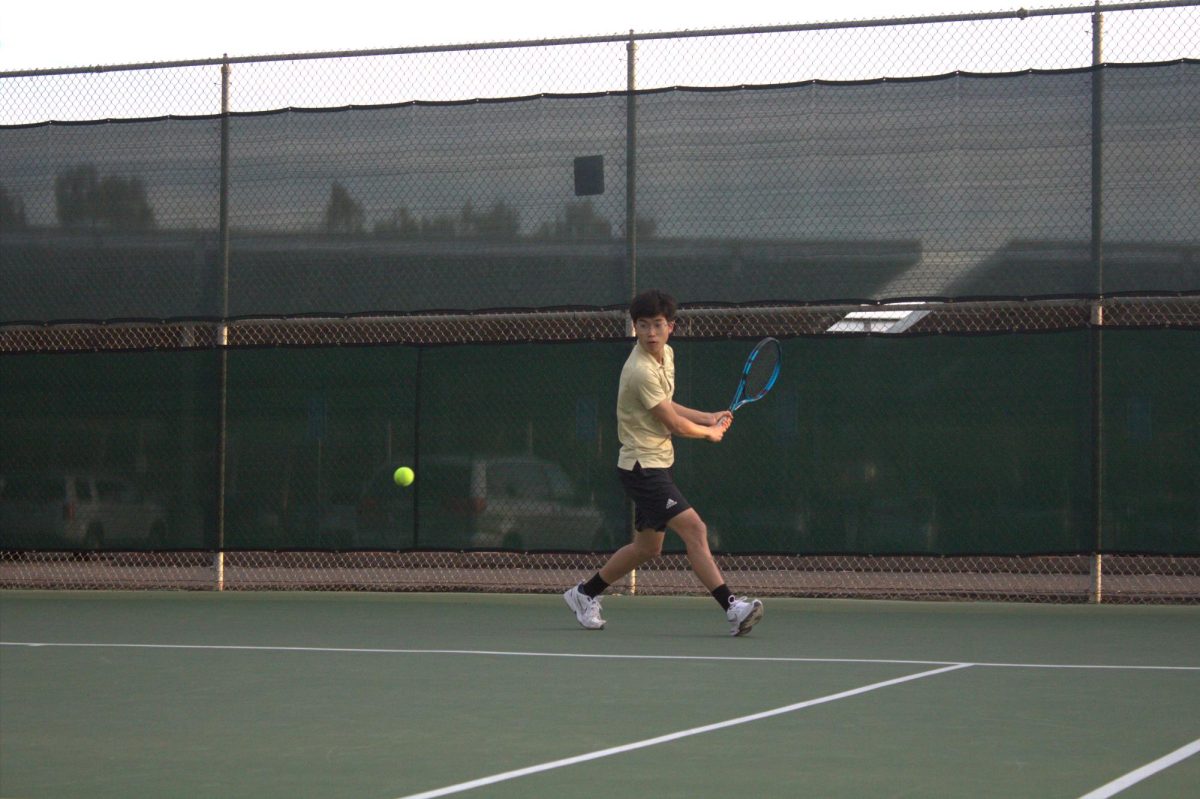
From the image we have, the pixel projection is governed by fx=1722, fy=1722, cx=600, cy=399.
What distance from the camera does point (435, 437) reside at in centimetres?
984

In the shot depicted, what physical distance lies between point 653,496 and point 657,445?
235 millimetres

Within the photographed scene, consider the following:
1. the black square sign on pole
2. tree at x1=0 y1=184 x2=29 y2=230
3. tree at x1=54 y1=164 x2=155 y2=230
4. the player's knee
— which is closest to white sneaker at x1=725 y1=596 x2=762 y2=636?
the player's knee

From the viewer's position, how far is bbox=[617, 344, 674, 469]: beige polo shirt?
750cm

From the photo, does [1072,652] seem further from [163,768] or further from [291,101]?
[291,101]

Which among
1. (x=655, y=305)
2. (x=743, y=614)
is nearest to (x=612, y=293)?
(x=655, y=305)

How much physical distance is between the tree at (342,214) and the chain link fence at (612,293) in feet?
0.09

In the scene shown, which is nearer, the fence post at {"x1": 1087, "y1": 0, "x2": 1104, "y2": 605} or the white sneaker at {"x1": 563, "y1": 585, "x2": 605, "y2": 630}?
the white sneaker at {"x1": 563, "y1": 585, "x2": 605, "y2": 630}

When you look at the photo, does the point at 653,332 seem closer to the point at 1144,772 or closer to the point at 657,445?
the point at 657,445

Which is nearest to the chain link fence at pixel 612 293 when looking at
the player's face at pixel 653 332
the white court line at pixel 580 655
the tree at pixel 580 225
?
the tree at pixel 580 225

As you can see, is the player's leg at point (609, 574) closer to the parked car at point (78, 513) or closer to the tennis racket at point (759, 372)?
the tennis racket at point (759, 372)

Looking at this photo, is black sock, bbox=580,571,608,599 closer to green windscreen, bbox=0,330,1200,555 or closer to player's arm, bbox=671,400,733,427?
player's arm, bbox=671,400,733,427

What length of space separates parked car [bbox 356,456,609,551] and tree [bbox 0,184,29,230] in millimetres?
2818

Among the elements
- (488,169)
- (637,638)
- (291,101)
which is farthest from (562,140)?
(637,638)

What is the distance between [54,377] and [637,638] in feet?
15.3
